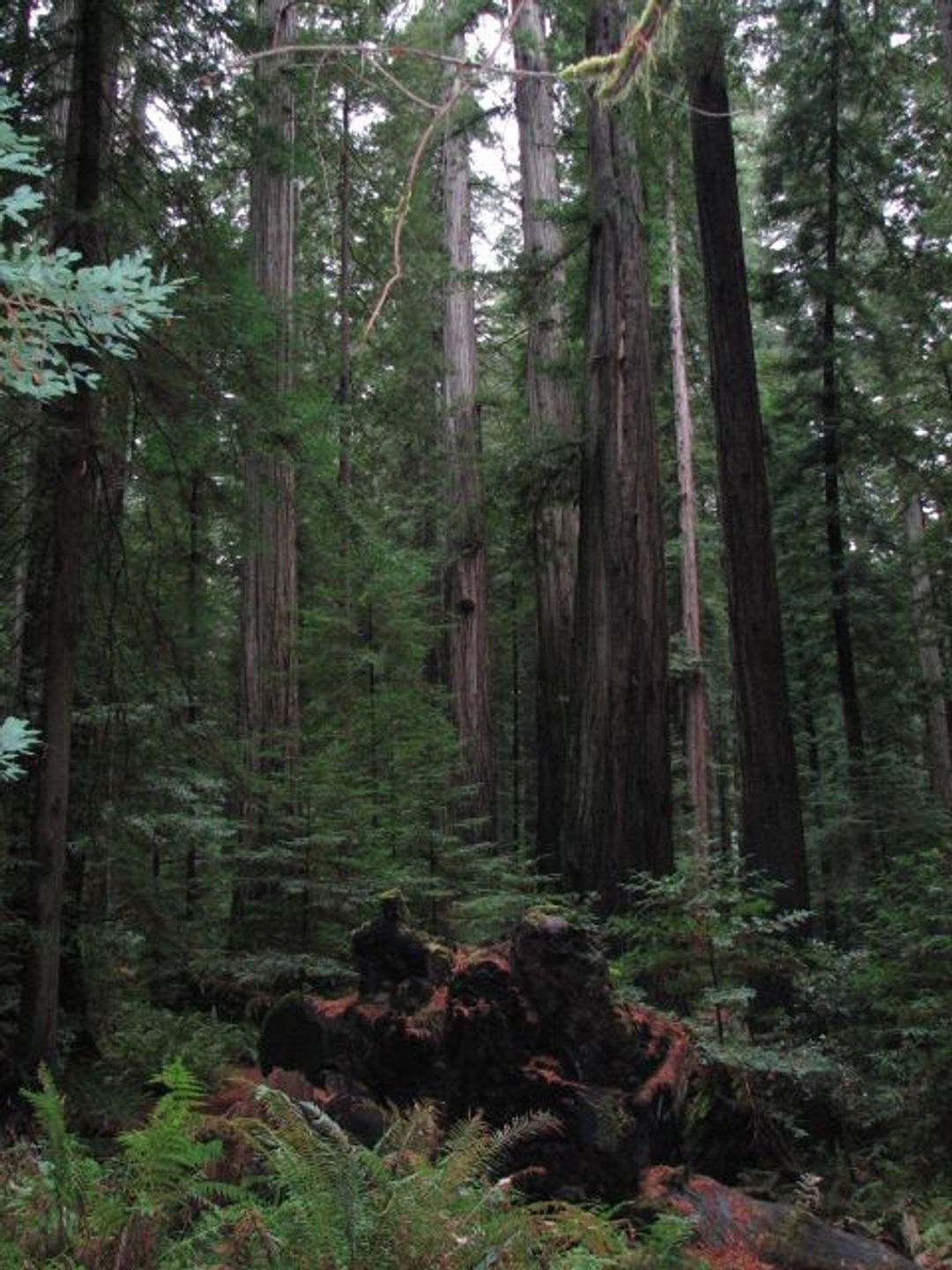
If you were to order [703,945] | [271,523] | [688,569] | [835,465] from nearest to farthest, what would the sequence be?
Result: [703,945], [271,523], [835,465], [688,569]

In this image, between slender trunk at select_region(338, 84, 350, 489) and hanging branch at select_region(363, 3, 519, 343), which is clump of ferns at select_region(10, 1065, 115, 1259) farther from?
slender trunk at select_region(338, 84, 350, 489)

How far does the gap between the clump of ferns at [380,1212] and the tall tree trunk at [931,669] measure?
13204mm

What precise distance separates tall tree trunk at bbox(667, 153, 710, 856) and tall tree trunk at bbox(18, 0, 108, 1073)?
13193 millimetres

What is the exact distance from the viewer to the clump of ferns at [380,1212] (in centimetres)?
244

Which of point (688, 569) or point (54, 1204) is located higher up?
point (688, 569)

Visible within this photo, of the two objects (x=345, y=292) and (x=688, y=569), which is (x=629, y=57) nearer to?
(x=345, y=292)

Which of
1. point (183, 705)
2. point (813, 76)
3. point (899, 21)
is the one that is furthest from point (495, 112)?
point (183, 705)

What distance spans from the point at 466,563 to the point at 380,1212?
522 inches

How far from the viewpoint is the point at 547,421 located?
13.5 m

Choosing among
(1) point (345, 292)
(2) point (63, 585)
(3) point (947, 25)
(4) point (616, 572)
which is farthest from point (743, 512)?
(1) point (345, 292)

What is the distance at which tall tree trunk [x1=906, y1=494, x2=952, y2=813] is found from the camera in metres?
16.5

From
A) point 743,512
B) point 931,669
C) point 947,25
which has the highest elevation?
point 947,25

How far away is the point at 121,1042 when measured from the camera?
7.07 m

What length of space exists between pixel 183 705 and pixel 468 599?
8918 mm
